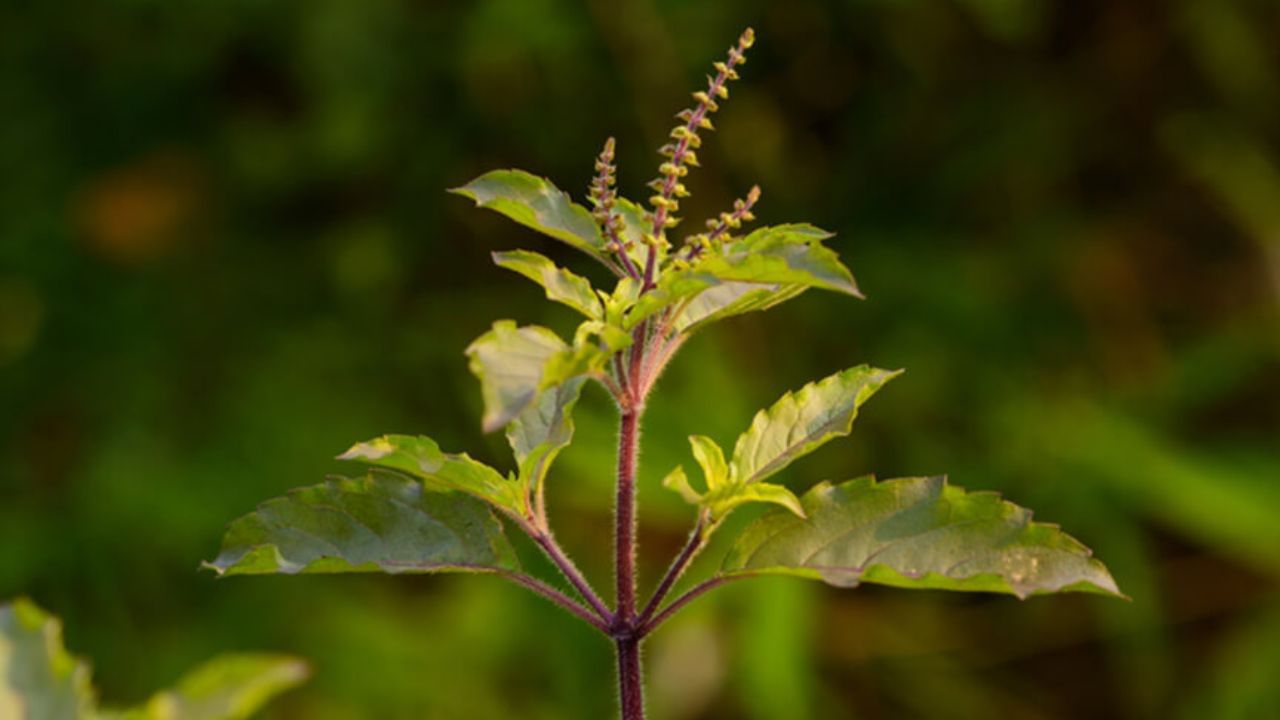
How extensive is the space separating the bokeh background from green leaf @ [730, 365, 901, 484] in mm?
1857

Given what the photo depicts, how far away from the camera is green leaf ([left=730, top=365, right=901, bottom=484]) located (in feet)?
2.48

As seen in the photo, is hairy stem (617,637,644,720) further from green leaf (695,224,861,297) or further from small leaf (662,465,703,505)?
green leaf (695,224,861,297)

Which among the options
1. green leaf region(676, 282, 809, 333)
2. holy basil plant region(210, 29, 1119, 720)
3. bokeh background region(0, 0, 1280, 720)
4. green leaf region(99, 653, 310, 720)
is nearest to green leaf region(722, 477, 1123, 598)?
holy basil plant region(210, 29, 1119, 720)

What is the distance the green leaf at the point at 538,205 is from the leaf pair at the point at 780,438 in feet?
0.43

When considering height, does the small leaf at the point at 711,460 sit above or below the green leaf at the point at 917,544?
above

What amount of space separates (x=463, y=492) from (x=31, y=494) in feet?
8.87

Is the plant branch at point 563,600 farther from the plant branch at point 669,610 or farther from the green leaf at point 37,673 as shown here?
the green leaf at point 37,673

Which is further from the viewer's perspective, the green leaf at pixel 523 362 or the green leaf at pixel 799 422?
the green leaf at pixel 799 422

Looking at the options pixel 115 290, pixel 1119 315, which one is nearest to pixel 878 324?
pixel 1119 315

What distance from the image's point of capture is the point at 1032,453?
283cm

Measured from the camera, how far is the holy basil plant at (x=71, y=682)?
915mm

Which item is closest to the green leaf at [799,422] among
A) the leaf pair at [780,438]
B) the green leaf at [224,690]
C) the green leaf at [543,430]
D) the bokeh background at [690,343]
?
the leaf pair at [780,438]

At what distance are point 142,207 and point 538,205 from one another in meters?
2.98

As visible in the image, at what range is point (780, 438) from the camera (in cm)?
78
